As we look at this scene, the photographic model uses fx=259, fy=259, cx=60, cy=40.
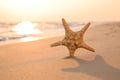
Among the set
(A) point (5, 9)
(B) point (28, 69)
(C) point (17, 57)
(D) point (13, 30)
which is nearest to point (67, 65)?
(B) point (28, 69)

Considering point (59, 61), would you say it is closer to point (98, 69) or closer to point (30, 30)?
point (98, 69)

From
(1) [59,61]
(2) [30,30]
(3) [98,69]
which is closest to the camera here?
(3) [98,69]

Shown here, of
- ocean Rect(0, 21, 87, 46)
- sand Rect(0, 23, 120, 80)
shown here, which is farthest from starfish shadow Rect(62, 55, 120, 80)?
ocean Rect(0, 21, 87, 46)

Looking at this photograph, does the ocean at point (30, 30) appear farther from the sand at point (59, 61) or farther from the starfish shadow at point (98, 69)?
the starfish shadow at point (98, 69)

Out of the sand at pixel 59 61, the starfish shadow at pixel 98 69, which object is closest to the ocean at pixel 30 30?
the sand at pixel 59 61

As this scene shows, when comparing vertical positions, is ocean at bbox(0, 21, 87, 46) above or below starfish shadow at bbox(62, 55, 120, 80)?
above

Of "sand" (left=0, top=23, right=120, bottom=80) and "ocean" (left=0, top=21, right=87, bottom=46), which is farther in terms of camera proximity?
"ocean" (left=0, top=21, right=87, bottom=46)

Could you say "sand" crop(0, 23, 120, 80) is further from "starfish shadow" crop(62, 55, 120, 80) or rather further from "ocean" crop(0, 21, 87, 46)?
"ocean" crop(0, 21, 87, 46)

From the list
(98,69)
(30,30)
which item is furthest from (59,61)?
(30,30)
